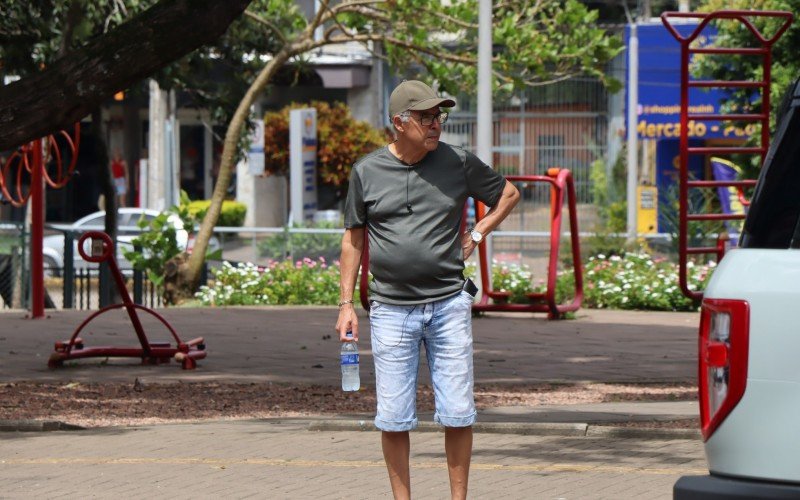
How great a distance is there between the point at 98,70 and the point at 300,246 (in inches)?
405

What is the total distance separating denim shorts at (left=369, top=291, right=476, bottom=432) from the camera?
6340 mm

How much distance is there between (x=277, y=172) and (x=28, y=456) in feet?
92.0

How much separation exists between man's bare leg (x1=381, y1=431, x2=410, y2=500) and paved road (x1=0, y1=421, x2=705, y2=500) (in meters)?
0.85

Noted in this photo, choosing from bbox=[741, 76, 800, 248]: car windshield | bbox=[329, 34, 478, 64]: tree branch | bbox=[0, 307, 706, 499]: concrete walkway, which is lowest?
bbox=[0, 307, 706, 499]: concrete walkway

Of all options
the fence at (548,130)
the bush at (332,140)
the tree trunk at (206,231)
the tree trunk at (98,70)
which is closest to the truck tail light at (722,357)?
the tree trunk at (98,70)

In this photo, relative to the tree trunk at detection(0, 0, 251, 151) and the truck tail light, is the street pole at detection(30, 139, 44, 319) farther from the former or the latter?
the truck tail light

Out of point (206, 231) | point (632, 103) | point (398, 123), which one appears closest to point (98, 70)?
point (398, 123)

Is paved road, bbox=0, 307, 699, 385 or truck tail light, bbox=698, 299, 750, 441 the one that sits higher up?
truck tail light, bbox=698, 299, 750, 441

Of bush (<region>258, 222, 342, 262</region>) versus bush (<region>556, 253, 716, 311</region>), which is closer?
bush (<region>556, 253, 716, 311</region>)

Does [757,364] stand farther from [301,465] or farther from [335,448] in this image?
[335,448]

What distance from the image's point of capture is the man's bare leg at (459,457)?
6.45 m

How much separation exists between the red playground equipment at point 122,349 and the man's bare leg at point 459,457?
5917 millimetres

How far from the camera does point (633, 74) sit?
100 ft

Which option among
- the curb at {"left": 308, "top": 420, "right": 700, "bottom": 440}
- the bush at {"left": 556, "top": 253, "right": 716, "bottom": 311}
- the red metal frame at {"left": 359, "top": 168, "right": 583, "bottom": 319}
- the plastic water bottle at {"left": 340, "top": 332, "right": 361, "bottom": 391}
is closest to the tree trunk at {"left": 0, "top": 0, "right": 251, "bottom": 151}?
the curb at {"left": 308, "top": 420, "right": 700, "bottom": 440}
